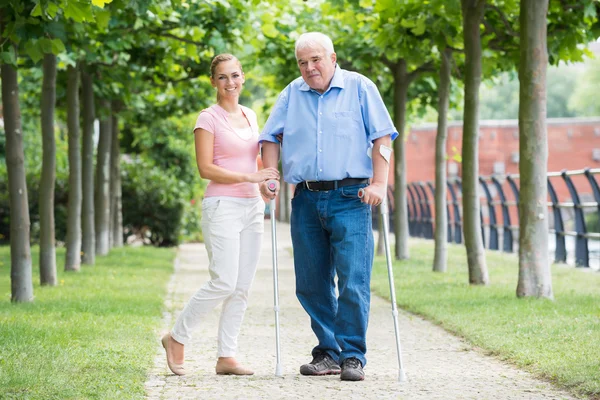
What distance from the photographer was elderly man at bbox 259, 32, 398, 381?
6.81 meters

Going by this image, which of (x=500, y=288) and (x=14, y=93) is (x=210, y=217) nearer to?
(x=14, y=93)

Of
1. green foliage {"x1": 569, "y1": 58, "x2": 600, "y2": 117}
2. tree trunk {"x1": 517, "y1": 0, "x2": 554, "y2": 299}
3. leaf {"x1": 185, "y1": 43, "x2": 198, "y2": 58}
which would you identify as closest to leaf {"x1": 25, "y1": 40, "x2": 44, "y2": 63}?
tree trunk {"x1": 517, "y1": 0, "x2": 554, "y2": 299}

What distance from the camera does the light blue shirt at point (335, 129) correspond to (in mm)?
6848

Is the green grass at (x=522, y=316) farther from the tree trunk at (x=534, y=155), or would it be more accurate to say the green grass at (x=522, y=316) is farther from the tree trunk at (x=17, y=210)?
the tree trunk at (x=17, y=210)

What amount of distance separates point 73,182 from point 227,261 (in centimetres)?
953

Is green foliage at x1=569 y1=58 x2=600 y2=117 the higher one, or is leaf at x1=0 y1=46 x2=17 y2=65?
green foliage at x1=569 y1=58 x2=600 y2=117

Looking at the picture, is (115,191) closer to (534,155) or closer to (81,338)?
(534,155)

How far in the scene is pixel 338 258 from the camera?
6.91m

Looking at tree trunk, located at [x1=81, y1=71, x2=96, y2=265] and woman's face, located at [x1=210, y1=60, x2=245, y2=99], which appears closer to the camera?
woman's face, located at [x1=210, y1=60, x2=245, y2=99]

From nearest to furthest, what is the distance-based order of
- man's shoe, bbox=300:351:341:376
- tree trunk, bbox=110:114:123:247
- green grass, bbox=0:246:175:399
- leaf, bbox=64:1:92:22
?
1. green grass, bbox=0:246:175:399
2. man's shoe, bbox=300:351:341:376
3. leaf, bbox=64:1:92:22
4. tree trunk, bbox=110:114:123:247

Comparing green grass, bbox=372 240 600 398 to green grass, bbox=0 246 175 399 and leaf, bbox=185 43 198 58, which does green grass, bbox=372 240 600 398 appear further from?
leaf, bbox=185 43 198 58

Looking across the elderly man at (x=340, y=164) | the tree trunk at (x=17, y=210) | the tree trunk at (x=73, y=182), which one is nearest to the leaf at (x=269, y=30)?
the tree trunk at (x=73, y=182)

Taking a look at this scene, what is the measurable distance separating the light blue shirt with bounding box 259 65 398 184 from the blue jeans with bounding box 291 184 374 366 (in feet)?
0.43

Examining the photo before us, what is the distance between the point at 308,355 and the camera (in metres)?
8.21
